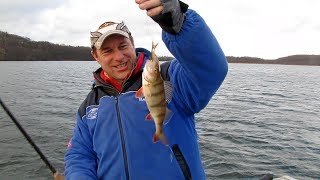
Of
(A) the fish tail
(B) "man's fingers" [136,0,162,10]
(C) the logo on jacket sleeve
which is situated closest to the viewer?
(B) "man's fingers" [136,0,162,10]

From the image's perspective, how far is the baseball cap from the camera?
3480 mm

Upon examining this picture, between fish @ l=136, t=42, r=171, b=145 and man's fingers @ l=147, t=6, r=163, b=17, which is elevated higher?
man's fingers @ l=147, t=6, r=163, b=17

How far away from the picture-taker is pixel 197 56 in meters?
2.69

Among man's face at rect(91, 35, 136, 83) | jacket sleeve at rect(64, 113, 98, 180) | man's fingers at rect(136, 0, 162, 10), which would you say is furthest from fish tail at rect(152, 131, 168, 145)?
man's fingers at rect(136, 0, 162, 10)

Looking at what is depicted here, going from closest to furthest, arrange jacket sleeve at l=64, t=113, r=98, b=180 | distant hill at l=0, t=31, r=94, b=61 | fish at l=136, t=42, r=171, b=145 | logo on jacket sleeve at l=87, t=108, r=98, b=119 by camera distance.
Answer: fish at l=136, t=42, r=171, b=145
logo on jacket sleeve at l=87, t=108, r=98, b=119
jacket sleeve at l=64, t=113, r=98, b=180
distant hill at l=0, t=31, r=94, b=61

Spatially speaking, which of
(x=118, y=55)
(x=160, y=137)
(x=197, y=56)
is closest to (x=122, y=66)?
(x=118, y=55)

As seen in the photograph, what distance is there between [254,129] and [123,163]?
1481 cm

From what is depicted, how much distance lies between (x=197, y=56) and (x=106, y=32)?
118 cm

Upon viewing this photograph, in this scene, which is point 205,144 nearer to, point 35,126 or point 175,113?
point 35,126

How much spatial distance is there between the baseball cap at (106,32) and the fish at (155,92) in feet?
3.02

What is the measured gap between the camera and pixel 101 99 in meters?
3.62

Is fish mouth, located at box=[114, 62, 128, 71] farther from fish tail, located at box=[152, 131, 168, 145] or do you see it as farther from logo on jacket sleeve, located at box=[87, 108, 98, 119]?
fish tail, located at box=[152, 131, 168, 145]

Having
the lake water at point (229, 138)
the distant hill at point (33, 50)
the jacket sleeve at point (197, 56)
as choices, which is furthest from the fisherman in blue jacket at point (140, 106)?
the distant hill at point (33, 50)

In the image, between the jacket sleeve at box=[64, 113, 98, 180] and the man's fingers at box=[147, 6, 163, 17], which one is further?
the jacket sleeve at box=[64, 113, 98, 180]
